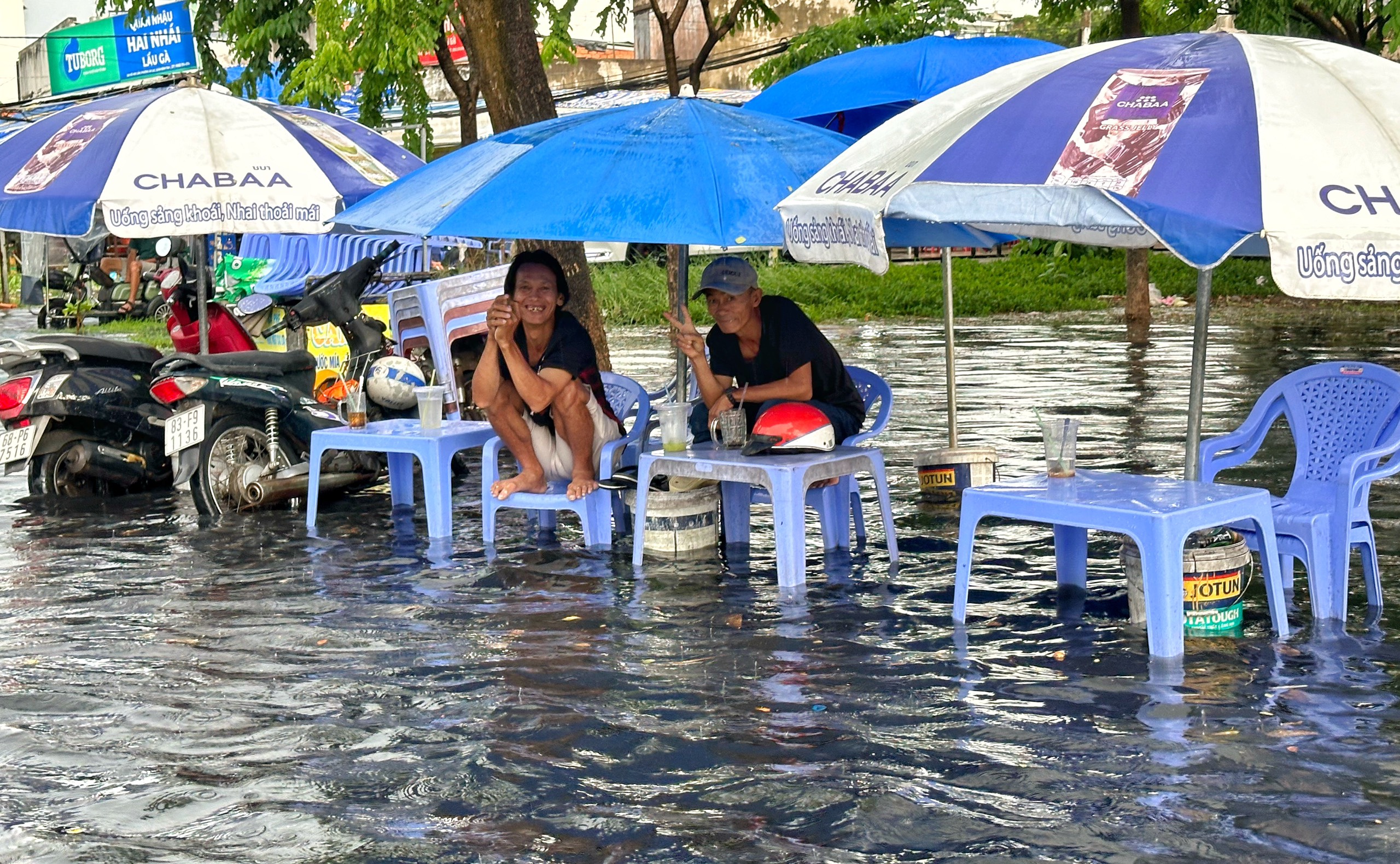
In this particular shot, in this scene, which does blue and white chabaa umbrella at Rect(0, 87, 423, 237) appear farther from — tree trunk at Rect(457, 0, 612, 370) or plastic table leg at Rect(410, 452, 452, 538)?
tree trunk at Rect(457, 0, 612, 370)

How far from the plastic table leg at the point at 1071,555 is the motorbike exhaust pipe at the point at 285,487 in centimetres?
420

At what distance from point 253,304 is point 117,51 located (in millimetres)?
27957

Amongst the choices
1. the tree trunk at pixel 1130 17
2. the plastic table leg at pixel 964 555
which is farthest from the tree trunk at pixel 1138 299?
the plastic table leg at pixel 964 555

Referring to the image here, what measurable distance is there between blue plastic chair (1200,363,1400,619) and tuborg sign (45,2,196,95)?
29.2 meters

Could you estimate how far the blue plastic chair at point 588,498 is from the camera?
746 cm

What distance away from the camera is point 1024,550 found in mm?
7492

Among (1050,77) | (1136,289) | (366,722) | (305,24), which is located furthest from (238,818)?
(1136,289)

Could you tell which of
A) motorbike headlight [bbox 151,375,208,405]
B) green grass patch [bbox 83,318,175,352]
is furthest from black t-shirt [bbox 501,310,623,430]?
green grass patch [bbox 83,318,175,352]

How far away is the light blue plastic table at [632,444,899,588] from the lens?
6633 millimetres

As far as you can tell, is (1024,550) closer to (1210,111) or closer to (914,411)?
(1210,111)

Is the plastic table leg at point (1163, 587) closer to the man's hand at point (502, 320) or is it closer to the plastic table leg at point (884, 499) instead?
the plastic table leg at point (884, 499)

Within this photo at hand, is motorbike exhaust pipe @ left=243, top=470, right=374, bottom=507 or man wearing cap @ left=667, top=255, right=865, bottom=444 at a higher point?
man wearing cap @ left=667, top=255, right=865, bottom=444

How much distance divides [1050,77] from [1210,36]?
0.68 metres

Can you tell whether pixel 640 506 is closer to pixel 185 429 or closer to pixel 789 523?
pixel 789 523
